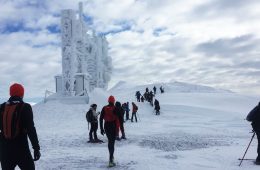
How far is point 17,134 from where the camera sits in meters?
6.30

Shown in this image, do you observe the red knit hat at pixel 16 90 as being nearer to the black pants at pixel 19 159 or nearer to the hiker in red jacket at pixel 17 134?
the hiker in red jacket at pixel 17 134

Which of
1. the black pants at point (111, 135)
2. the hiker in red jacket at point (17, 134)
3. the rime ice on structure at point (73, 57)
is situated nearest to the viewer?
the hiker in red jacket at point (17, 134)

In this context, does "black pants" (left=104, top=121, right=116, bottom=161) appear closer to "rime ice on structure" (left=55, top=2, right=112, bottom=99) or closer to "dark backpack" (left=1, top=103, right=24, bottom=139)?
"dark backpack" (left=1, top=103, right=24, bottom=139)

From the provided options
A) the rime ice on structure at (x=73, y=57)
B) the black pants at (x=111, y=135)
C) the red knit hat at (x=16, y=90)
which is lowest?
the black pants at (x=111, y=135)

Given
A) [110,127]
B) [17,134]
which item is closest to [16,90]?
[17,134]

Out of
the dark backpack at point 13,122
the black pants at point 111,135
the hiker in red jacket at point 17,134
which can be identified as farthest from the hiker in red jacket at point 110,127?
the dark backpack at point 13,122

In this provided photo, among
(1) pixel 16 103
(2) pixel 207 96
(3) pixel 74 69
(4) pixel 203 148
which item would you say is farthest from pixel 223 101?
(1) pixel 16 103

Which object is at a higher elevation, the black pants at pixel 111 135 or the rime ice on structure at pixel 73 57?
the rime ice on structure at pixel 73 57

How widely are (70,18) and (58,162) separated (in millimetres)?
39817

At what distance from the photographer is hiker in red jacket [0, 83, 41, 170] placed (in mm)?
6289

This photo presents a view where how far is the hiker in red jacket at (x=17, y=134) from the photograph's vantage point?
6.29 m

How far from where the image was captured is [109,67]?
74.2 m

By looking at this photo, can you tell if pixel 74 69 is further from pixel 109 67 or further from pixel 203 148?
pixel 203 148

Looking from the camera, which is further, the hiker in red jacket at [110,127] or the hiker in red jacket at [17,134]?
the hiker in red jacket at [110,127]
